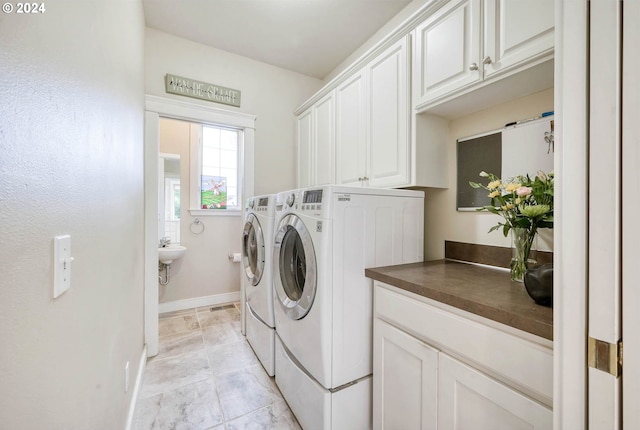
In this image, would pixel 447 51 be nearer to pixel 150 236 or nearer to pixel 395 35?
pixel 395 35

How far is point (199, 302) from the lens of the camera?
3.22 metres

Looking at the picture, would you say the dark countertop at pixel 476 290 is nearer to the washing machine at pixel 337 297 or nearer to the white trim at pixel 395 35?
the washing machine at pixel 337 297

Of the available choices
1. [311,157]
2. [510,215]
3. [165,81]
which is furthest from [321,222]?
[165,81]

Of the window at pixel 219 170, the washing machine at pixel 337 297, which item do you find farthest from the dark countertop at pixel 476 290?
the window at pixel 219 170

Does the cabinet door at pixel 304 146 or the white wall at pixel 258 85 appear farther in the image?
the cabinet door at pixel 304 146

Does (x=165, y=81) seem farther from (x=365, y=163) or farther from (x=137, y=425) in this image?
(x=137, y=425)

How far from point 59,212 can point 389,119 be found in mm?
1680

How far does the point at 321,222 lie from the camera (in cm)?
126

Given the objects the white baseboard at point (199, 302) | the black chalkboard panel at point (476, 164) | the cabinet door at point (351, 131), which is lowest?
the white baseboard at point (199, 302)

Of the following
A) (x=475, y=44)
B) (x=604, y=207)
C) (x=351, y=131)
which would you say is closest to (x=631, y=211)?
(x=604, y=207)

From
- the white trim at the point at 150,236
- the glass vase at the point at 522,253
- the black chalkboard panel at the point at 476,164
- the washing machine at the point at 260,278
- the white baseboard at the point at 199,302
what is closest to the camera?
the glass vase at the point at 522,253

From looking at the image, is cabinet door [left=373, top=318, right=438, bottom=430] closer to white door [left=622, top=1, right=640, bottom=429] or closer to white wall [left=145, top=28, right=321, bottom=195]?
white door [left=622, top=1, right=640, bottom=429]

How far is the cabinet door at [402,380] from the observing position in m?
1.04

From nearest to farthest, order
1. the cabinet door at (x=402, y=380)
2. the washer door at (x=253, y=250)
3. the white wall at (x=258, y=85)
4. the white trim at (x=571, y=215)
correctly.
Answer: the white trim at (x=571, y=215) < the cabinet door at (x=402, y=380) < the washer door at (x=253, y=250) < the white wall at (x=258, y=85)
